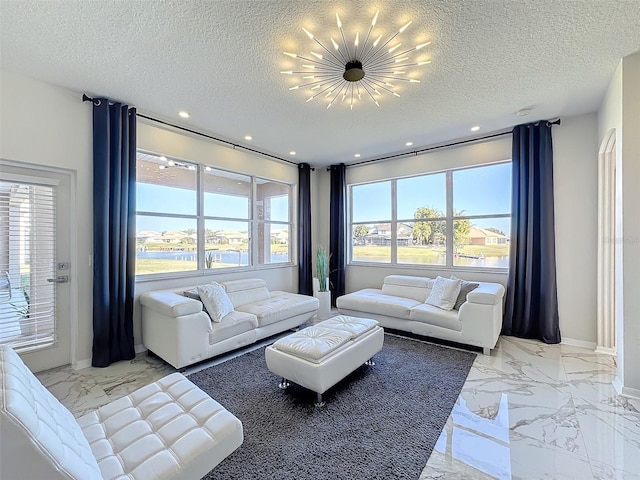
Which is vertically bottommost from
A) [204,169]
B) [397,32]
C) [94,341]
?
[94,341]

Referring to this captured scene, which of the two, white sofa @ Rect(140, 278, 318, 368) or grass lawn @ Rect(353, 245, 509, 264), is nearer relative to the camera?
white sofa @ Rect(140, 278, 318, 368)

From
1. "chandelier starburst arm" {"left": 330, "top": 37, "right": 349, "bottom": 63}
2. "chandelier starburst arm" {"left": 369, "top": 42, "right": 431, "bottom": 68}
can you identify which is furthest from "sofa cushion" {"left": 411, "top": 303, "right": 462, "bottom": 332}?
"chandelier starburst arm" {"left": 330, "top": 37, "right": 349, "bottom": 63}

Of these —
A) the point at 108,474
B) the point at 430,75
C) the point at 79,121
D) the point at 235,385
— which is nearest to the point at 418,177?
the point at 430,75

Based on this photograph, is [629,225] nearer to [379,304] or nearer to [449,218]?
[449,218]

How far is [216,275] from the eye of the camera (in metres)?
4.22

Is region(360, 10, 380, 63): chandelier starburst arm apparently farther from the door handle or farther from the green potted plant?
the door handle

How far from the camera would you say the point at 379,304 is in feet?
13.1

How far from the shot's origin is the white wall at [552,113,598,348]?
3.44 metres

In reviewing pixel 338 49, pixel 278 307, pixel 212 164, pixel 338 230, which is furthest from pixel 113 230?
pixel 338 230

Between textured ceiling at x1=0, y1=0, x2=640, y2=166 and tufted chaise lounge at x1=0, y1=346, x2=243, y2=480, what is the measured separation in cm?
219

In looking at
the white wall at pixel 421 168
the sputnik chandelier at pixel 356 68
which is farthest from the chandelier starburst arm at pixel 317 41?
the white wall at pixel 421 168

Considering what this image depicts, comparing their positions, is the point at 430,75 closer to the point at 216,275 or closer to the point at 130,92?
the point at 130,92

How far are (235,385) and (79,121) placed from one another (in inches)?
124

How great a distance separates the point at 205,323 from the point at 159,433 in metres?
1.62
